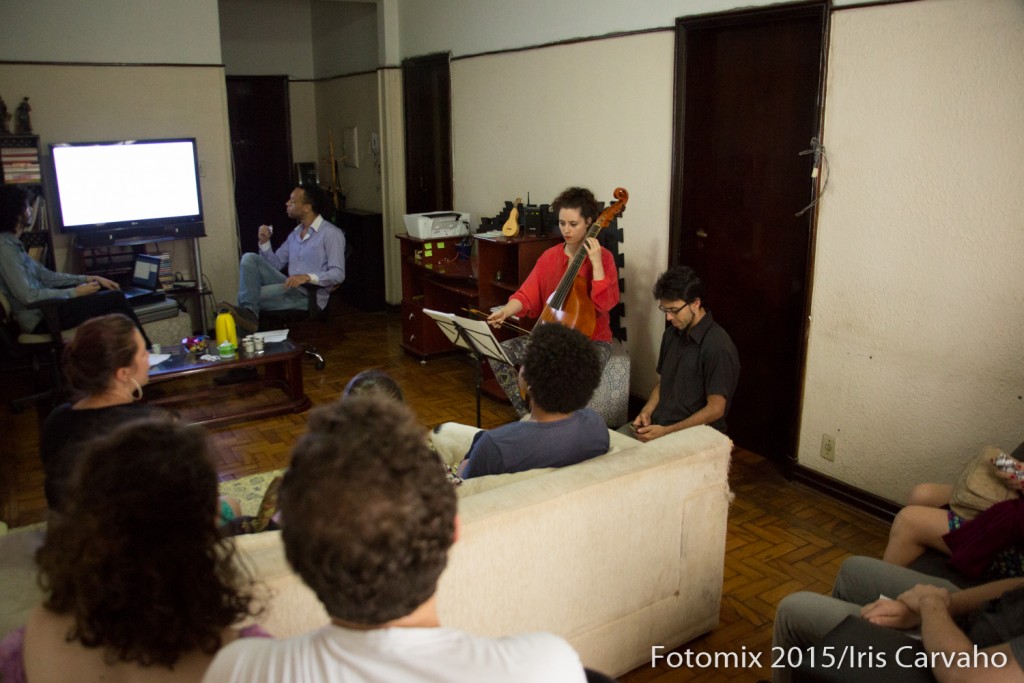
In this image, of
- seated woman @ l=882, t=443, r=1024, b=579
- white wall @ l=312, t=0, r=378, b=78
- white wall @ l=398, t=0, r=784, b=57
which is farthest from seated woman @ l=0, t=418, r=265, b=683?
white wall @ l=312, t=0, r=378, b=78

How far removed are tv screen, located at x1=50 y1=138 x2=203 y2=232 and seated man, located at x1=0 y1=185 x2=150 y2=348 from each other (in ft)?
2.72

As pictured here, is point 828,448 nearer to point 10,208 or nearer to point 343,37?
point 10,208

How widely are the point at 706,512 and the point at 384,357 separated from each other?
375 cm

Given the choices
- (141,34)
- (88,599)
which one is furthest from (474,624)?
(141,34)

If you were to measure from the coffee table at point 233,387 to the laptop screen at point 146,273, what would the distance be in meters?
0.86

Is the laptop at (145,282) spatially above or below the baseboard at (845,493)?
above

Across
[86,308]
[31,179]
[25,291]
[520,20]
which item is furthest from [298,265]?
[520,20]

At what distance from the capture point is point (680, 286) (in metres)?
3.39

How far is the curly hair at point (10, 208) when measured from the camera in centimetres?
467

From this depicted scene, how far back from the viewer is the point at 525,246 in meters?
4.77

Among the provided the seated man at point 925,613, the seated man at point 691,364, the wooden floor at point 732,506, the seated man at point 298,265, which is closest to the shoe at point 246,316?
the seated man at point 298,265

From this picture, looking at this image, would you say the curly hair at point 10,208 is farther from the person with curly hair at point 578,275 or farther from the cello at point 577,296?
the cello at point 577,296

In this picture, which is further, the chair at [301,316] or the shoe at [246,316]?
the chair at [301,316]

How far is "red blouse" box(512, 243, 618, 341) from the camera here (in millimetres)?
4125
